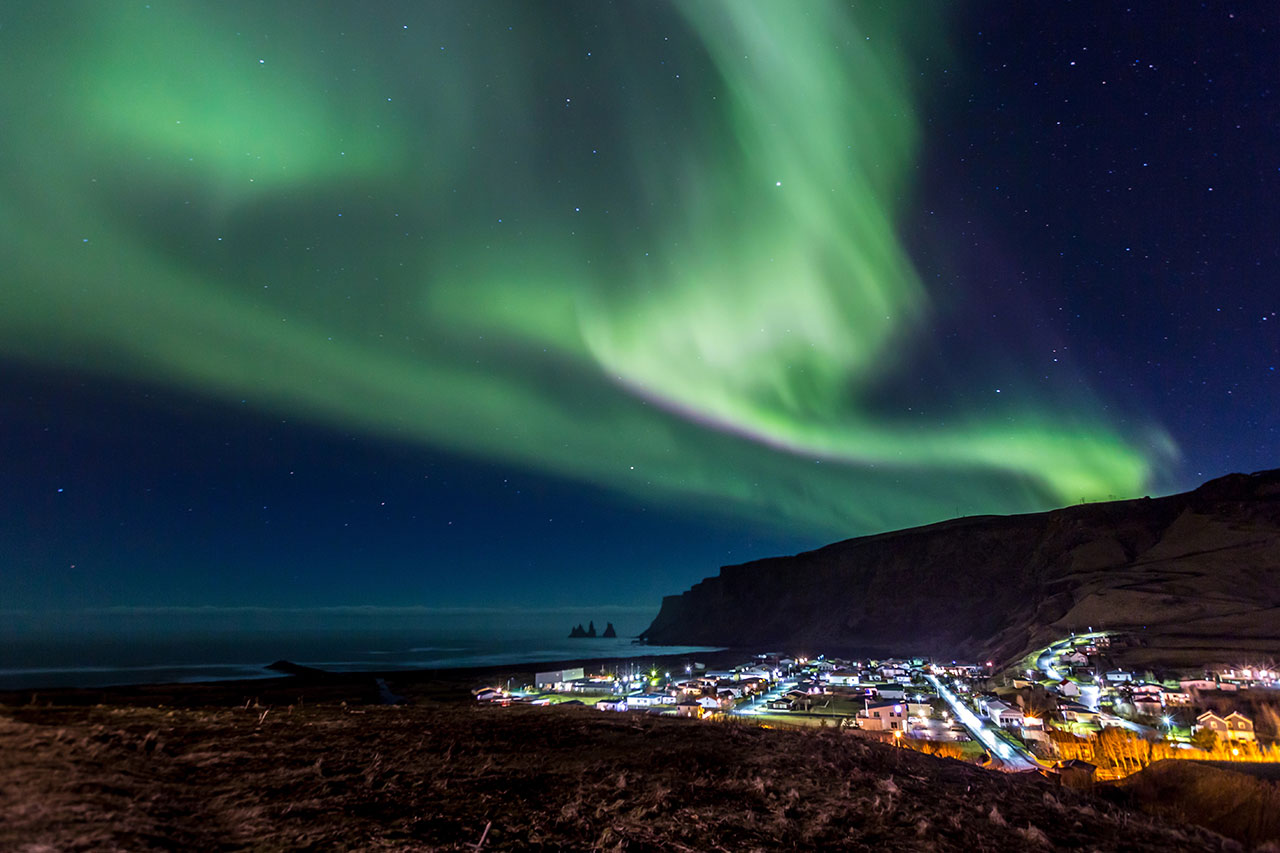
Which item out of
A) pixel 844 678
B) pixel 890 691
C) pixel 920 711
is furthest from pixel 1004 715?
pixel 844 678

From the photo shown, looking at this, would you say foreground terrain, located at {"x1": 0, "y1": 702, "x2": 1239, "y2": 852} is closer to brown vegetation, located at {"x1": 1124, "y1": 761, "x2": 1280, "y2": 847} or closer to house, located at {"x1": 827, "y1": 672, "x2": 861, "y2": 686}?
brown vegetation, located at {"x1": 1124, "y1": 761, "x2": 1280, "y2": 847}

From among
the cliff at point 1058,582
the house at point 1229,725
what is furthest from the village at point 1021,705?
the cliff at point 1058,582

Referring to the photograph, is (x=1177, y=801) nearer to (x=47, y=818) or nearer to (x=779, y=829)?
(x=779, y=829)

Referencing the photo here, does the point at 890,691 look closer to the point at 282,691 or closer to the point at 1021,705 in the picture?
the point at 1021,705

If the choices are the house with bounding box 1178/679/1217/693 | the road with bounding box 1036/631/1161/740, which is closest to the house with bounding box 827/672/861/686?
the road with bounding box 1036/631/1161/740

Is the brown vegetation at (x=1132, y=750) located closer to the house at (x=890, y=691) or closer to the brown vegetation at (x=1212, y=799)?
the brown vegetation at (x=1212, y=799)

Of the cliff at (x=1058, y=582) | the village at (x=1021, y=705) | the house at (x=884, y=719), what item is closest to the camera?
the village at (x=1021, y=705)
